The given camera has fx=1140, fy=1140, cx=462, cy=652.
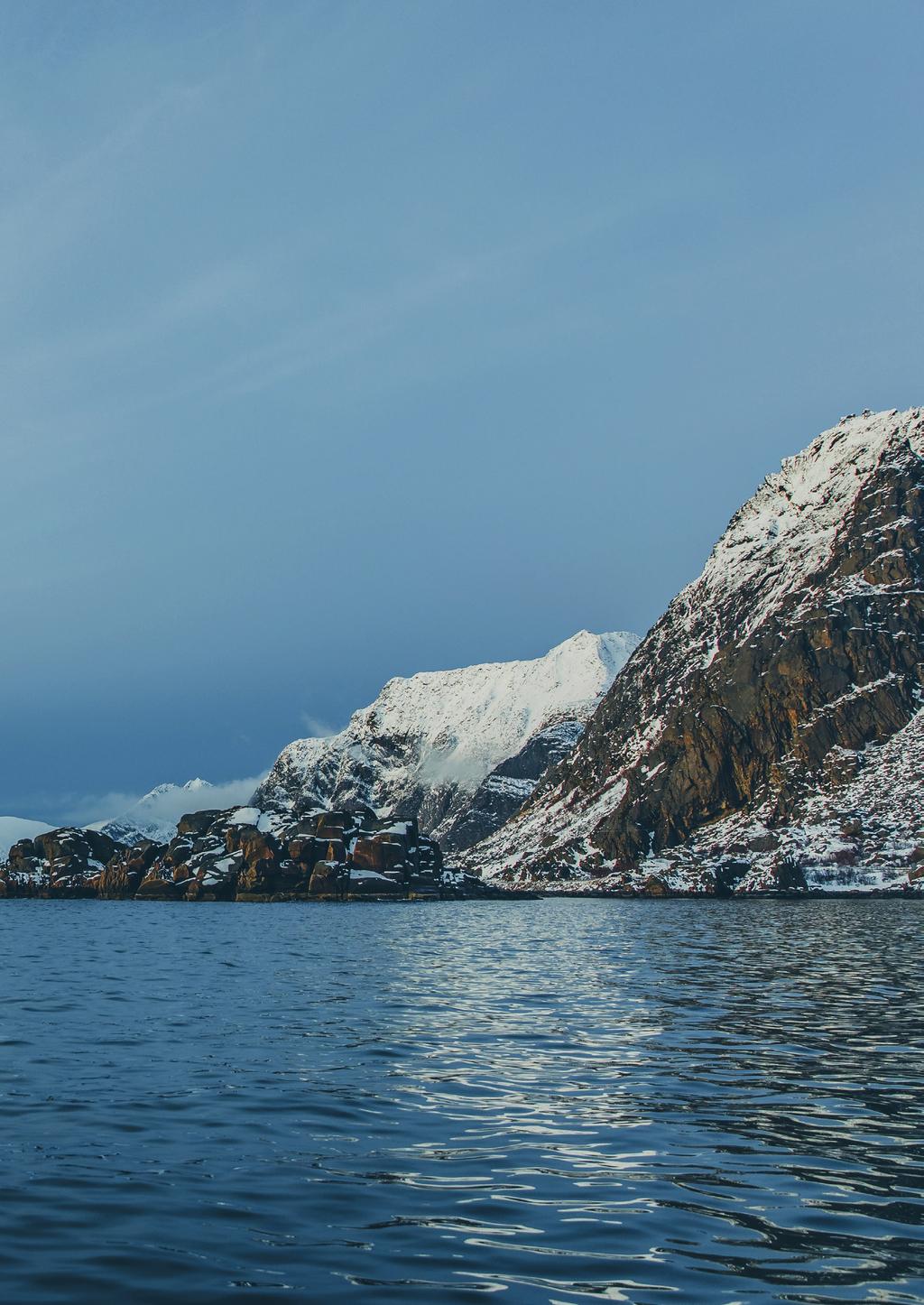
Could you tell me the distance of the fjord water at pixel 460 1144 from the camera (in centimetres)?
1638

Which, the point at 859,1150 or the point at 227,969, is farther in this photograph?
the point at 227,969

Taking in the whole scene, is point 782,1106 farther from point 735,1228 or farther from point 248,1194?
point 248,1194

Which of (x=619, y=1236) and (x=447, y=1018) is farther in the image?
(x=447, y=1018)

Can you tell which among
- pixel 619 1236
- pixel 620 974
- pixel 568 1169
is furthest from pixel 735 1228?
pixel 620 974

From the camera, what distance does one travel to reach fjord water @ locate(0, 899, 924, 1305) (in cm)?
1638

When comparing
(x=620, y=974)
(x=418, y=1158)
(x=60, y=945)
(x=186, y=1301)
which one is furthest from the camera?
(x=60, y=945)

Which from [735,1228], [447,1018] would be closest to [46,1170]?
[735,1228]

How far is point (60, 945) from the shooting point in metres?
98.1

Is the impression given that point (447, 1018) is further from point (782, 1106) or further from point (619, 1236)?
point (619, 1236)

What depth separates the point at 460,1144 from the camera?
2433cm

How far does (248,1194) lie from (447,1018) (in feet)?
86.4

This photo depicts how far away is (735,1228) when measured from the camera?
1842 cm

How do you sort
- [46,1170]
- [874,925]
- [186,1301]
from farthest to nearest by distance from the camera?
1. [874,925]
2. [46,1170]
3. [186,1301]

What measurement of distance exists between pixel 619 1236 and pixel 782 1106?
11.9 meters
